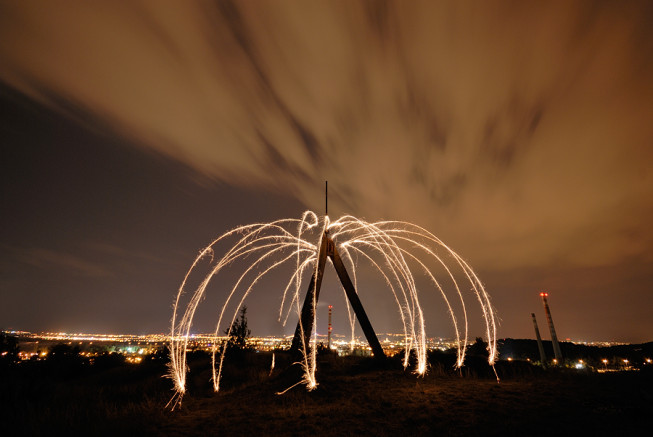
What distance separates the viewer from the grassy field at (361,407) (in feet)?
24.1

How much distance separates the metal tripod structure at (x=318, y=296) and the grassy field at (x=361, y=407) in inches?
124

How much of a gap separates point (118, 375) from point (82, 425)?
13751mm

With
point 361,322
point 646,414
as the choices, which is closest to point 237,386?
point 361,322

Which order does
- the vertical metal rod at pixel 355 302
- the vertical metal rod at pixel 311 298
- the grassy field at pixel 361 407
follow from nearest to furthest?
the grassy field at pixel 361 407 → the vertical metal rod at pixel 311 298 → the vertical metal rod at pixel 355 302

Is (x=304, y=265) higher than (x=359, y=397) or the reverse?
higher

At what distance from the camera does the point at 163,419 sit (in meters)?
8.72

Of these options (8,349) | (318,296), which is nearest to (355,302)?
(318,296)

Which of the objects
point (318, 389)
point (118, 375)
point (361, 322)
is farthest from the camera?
point (118, 375)

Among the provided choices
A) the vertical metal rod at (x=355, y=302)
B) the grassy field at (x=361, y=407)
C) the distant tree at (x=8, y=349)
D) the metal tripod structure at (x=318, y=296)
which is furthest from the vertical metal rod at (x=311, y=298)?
the distant tree at (x=8, y=349)

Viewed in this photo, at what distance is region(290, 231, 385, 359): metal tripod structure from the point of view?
16.6m

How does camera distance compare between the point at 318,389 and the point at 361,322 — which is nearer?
the point at 318,389

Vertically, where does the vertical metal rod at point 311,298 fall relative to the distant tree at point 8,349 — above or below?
above

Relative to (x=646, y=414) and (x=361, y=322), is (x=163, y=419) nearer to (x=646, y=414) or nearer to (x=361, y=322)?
(x=361, y=322)

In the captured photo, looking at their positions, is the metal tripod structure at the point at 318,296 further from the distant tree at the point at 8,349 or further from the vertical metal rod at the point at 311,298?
the distant tree at the point at 8,349
